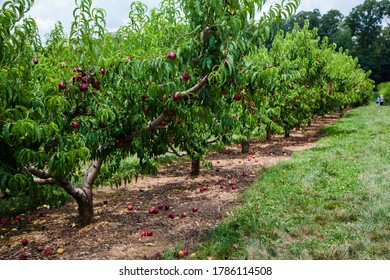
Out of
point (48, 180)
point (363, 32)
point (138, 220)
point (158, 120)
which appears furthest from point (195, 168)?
point (363, 32)

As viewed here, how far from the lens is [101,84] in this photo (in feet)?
13.0

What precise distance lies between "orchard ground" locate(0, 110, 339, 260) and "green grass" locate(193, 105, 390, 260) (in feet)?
1.20

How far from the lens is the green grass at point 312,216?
3498 millimetres

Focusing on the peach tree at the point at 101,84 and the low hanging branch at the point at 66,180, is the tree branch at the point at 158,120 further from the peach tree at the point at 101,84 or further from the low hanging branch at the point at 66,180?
the low hanging branch at the point at 66,180

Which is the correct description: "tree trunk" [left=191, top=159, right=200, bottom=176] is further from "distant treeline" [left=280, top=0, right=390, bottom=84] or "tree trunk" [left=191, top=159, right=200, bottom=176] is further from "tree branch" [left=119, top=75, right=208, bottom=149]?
"distant treeline" [left=280, top=0, right=390, bottom=84]

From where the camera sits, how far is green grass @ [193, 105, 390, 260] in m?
3.50

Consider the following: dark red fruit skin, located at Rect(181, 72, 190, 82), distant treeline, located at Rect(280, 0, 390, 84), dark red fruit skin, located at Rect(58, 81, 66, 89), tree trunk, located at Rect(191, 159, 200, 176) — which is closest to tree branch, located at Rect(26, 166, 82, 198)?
dark red fruit skin, located at Rect(58, 81, 66, 89)

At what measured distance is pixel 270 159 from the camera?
30.1ft

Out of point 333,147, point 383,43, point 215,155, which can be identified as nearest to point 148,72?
point 215,155

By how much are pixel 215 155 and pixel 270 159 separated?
174cm

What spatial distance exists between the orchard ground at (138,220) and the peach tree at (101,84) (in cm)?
66

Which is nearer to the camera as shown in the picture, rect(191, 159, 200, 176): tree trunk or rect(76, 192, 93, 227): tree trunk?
rect(76, 192, 93, 227): tree trunk
